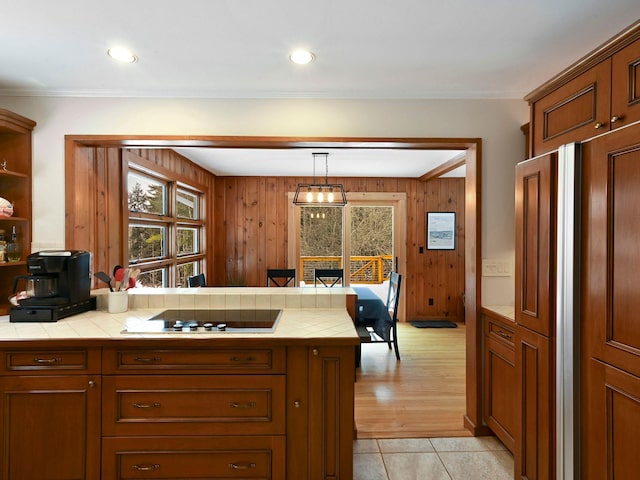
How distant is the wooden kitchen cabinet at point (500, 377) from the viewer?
7.11ft

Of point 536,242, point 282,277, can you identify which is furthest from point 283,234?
point 536,242

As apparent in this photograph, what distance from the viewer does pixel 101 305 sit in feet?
8.08

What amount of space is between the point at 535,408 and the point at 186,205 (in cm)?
421

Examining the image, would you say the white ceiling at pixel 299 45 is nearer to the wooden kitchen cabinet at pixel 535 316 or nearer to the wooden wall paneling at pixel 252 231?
the wooden kitchen cabinet at pixel 535 316

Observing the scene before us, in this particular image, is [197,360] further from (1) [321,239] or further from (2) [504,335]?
(1) [321,239]

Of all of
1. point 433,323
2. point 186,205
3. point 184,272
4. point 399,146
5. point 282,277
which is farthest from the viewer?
point 433,323

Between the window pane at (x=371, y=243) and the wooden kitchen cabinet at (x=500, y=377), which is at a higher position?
the window pane at (x=371, y=243)

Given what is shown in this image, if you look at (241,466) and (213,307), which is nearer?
(241,466)

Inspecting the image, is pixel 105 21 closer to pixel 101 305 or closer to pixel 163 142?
pixel 163 142

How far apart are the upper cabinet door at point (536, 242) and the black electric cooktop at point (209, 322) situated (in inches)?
52.1

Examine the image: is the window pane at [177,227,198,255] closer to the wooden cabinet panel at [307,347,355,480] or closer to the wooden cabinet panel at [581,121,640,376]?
the wooden cabinet panel at [307,347,355,480]

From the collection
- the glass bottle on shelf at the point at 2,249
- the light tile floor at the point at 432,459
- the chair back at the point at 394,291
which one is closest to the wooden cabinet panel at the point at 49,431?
the glass bottle on shelf at the point at 2,249

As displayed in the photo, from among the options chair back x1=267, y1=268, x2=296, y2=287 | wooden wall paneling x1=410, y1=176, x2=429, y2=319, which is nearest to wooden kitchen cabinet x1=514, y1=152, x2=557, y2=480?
chair back x1=267, y1=268, x2=296, y2=287

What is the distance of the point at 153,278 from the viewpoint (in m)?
3.71
